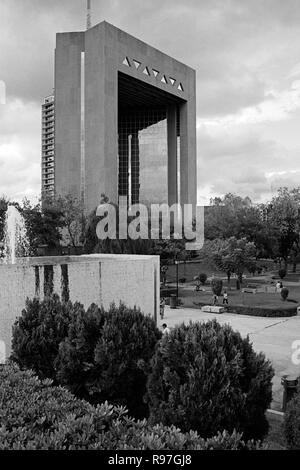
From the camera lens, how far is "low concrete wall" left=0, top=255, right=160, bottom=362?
12.2 metres

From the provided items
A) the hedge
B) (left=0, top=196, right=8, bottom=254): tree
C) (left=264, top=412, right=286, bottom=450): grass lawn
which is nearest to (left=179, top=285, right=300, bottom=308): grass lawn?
the hedge

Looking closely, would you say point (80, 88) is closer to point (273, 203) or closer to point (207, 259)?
point (273, 203)

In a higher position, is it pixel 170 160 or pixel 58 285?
pixel 170 160

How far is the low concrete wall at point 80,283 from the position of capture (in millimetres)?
12180

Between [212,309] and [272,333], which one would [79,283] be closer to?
[272,333]

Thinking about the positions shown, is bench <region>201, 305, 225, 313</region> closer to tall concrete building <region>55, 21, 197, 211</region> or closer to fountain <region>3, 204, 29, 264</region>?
fountain <region>3, 204, 29, 264</region>

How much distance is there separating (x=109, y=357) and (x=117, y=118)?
224 ft

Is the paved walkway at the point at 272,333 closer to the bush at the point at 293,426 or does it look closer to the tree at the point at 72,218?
the bush at the point at 293,426

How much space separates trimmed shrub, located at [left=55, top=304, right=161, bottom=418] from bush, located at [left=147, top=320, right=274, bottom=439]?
1290mm

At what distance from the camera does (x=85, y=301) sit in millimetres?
13891

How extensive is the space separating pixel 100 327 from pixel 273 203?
49454 mm

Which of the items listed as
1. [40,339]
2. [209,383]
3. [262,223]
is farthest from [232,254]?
[209,383]

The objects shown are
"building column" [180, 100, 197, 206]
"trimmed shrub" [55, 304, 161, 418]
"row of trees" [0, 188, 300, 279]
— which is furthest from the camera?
"building column" [180, 100, 197, 206]
